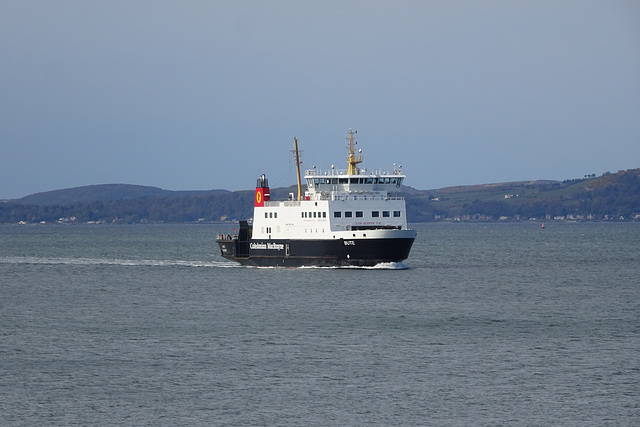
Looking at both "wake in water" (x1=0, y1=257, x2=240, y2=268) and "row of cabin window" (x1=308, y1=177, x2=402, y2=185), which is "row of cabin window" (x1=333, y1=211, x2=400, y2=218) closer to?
"row of cabin window" (x1=308, y1=177, x2=402, y2=185)

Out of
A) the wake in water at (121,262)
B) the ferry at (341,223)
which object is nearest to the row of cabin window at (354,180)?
the ferry at (341,223)

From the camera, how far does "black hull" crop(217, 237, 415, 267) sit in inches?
2498

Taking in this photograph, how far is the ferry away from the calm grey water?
63.2 inches

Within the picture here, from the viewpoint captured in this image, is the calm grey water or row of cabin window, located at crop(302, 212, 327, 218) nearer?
the calm grey water

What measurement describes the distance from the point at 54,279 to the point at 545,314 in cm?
3962

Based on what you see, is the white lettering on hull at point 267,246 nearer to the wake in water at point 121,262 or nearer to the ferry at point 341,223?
the ferry at point 341,223

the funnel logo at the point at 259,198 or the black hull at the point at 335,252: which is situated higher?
the funnel logo at the point at 259,198

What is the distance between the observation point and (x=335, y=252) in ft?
211

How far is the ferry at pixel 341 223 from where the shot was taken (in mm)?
63625

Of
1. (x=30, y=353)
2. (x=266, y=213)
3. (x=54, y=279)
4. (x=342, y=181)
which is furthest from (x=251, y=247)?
(x=30, y=353)

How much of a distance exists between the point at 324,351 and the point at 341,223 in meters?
28.1

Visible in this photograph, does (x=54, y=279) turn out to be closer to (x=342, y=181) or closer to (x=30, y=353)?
(x=342, y=181)

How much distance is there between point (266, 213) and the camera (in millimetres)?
69750

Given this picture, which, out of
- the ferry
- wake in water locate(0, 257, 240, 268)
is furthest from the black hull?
wake in water locate(0, 257, 240, 268)
